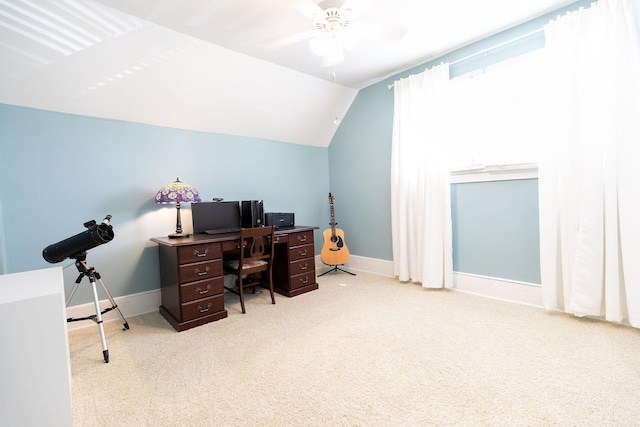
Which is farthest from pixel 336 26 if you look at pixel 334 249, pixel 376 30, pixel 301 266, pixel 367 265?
pixel 367 265

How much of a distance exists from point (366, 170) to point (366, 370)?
2.76m

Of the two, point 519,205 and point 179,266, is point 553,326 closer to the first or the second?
point 519,205

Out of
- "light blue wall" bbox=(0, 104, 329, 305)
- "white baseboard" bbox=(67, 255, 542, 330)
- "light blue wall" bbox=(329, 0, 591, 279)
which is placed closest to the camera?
"light blue wall" bbox=(0, 104, 329, 305)

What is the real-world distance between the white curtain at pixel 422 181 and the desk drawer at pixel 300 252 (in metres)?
1.08

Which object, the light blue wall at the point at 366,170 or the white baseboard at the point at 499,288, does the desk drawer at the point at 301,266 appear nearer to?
the light blue wall at the point at 366,170

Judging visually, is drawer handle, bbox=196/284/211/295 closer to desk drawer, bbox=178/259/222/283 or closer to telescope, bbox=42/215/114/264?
desk drawer, bbox=178/259/222/283

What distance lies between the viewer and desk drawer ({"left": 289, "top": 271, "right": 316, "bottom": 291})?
3.18 metres

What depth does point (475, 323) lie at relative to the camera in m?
2.31

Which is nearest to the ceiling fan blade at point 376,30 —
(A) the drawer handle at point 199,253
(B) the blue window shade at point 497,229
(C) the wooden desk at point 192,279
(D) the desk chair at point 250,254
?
(B) the blue window shade at point 497,229

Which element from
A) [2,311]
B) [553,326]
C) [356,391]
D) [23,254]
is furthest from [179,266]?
[553,326]

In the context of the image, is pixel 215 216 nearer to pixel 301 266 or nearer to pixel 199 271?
pixel 199 271

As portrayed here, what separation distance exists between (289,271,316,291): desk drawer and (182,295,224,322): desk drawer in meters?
0.84

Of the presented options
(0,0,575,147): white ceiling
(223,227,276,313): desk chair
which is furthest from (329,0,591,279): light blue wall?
(223,227,276,313): desk chair

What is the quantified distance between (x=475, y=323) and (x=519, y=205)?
1.20 meters
